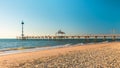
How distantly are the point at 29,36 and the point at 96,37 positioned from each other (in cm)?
4517

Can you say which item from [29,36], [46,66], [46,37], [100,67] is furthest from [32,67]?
[29,36]

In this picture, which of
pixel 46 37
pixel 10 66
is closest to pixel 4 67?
pixel 10 66

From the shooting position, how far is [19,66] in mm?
9977

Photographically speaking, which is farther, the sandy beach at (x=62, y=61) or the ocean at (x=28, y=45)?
the ocean at (x=28, y=45)

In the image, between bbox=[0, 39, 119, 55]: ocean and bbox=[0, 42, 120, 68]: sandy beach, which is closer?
bbox=[0, 42, 120, 68]: sandy beach

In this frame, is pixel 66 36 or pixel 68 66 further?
pixel 66 36

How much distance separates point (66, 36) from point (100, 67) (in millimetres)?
103980

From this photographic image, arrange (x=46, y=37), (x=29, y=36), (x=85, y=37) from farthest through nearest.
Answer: (x=29, y=36)
(x=46, y=37)
(x=85, y=37)

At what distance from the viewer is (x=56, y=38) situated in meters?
113

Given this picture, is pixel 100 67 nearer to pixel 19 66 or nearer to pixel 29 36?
pixel 19 66

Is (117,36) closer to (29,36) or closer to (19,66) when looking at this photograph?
(29,36)

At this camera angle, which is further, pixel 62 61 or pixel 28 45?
pixel 28 45

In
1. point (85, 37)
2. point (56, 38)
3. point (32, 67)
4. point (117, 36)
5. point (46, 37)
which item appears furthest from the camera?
point (46, 37)

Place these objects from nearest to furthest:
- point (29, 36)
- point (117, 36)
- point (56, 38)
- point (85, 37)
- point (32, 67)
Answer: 1. point (32, 67)
2. point (117, 36)
3. point (85, 37)
4. point (56, 38)
5. point (29, 36)
